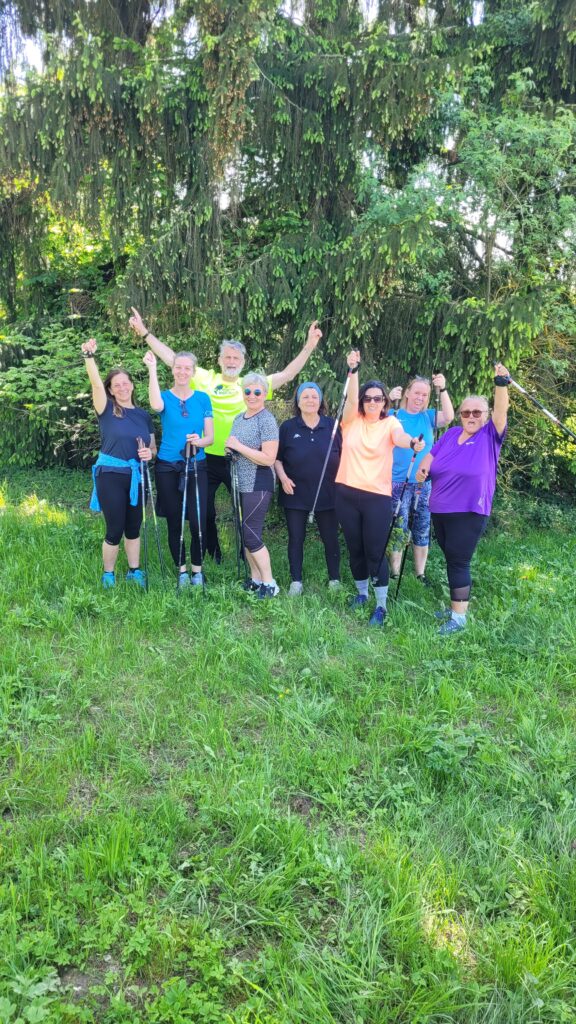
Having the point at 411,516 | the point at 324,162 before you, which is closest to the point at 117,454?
the point at 411,516

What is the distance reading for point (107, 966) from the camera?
2.16 metres

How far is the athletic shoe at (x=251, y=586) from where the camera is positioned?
5293mm

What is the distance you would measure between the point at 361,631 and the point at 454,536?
1038mm

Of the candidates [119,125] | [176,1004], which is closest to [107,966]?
[176,1004]

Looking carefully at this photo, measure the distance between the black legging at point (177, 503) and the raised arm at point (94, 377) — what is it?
72cm

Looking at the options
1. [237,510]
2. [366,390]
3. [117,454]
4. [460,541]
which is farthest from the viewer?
[237,510]

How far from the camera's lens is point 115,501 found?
16.6 ft

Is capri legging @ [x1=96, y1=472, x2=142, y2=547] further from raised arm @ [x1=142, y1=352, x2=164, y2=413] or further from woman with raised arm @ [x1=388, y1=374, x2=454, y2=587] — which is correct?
woman with raised arm @ [x1=388, y1=374, x2=454, y2=587]

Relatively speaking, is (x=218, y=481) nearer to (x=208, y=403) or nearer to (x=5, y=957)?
(x=208, y=403)

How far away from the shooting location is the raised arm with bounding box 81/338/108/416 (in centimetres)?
485

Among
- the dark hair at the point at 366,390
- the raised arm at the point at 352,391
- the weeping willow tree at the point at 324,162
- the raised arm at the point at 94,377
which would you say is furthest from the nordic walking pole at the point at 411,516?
the raised arm at the point at 94,377

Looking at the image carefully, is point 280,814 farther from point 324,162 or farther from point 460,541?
point 324,162

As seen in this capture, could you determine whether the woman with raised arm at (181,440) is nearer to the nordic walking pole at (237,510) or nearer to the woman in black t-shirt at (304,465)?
the nordic walking pole at (237,510)

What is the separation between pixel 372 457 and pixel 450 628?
58.0 inches
